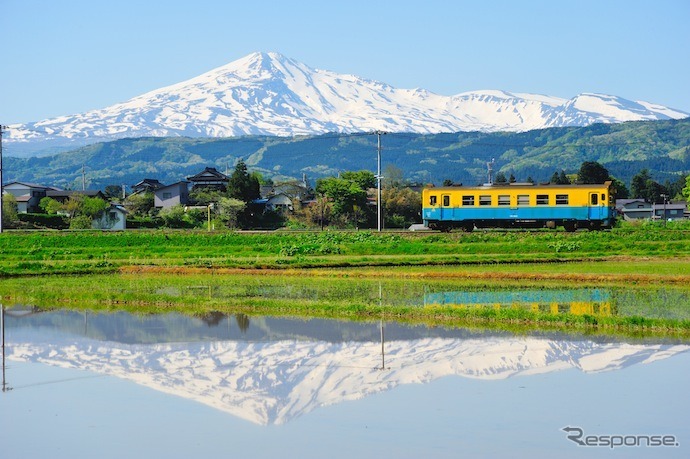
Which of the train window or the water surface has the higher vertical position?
the train window

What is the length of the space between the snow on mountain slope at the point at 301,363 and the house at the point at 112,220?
139 ft

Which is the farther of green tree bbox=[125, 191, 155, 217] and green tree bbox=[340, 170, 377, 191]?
green tree bbox=[340, 170, 377, 191]

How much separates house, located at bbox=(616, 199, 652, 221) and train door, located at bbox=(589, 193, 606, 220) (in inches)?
1874

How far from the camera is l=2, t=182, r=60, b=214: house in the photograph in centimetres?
6475

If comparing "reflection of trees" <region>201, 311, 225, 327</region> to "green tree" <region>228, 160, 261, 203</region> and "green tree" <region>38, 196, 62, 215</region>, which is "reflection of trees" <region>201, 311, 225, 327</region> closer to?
"green tree" <region>228, 160, 261, 203</region>

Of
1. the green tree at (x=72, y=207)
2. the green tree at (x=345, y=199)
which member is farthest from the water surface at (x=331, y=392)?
the green tree at (x=345, y=199)

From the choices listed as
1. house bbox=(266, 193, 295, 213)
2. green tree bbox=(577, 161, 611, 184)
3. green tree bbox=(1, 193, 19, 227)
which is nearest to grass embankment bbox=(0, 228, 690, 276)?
green tree bbox=(1, 193, 19, 227)

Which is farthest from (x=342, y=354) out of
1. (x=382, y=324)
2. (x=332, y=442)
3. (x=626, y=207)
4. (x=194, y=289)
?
(x=626, y=207)

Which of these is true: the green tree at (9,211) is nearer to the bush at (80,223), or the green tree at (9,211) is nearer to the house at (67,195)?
the bush at (80,223)

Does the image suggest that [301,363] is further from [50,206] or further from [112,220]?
[50,206]

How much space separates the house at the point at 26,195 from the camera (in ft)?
212

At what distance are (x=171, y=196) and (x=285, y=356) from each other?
57616 mm

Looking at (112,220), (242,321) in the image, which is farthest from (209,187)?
(242,321)

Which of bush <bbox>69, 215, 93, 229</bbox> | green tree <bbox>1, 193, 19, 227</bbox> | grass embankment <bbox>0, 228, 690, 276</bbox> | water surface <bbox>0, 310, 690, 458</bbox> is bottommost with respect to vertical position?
water surface <bbox>0, 310, 690, 458</bbox>
